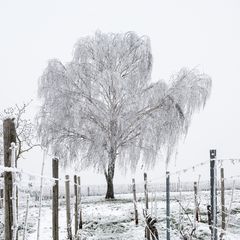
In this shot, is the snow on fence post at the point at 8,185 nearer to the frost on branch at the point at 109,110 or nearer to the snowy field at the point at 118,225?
the snowy field at the point at 118,225

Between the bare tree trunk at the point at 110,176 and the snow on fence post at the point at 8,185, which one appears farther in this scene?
the bare tree trunk at the point at 110,176

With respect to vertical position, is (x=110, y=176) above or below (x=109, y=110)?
below

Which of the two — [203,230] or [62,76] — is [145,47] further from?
[203,230]

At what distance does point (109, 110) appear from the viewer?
20.3 meters

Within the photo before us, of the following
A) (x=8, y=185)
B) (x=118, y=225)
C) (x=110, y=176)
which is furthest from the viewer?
(x=110, y=176)

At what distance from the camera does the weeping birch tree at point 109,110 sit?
19484mm

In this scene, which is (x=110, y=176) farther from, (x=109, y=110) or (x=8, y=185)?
(x=8, y=185)

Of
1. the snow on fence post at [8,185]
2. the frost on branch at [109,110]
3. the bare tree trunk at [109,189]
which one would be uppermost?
the frost on branch at [109,110]

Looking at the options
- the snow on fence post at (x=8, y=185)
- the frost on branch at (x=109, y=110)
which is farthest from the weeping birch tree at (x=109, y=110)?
the snow on fence post at (x=8, y=185)

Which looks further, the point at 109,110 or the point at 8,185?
the point at 109,110

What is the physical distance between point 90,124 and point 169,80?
176 inches

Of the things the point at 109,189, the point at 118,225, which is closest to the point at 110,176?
the point at 109,189

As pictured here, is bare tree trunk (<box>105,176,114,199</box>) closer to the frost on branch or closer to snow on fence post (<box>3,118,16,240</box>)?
the frost on branch

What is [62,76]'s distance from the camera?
19922 mm
